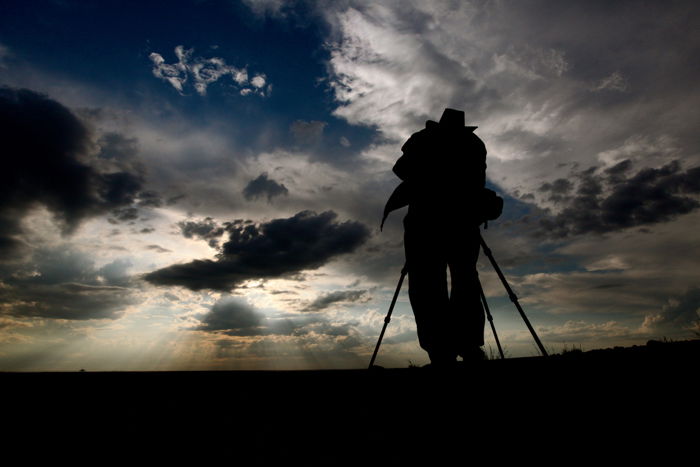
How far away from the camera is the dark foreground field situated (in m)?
1.64

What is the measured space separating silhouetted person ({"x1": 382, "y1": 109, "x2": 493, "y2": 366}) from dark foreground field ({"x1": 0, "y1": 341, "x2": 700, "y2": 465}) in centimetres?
218

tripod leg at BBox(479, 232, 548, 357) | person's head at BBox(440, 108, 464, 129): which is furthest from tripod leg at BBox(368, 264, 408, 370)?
person's head at BBox(440, 108, 464, 129)

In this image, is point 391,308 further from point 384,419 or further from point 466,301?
point 384,419

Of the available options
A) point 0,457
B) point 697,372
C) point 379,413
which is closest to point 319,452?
point 379,413

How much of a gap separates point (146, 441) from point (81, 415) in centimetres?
75

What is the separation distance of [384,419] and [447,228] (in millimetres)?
3624

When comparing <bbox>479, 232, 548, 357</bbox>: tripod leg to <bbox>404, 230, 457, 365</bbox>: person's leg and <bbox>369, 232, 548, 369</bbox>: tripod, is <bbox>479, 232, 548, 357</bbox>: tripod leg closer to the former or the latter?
<bbox>369, 232, 548, 369</bbox>: tripod

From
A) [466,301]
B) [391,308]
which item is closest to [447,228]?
[466,301]

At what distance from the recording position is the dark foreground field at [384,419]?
64.5 inches

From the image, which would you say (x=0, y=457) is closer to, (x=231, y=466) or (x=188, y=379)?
(x=231, y=466)

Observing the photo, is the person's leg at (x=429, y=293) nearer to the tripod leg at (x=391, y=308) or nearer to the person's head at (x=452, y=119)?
the tripod leg at (x=391, y=308)

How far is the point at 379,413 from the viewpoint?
2.23 m

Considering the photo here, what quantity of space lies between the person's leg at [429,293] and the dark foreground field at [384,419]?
1.91 m

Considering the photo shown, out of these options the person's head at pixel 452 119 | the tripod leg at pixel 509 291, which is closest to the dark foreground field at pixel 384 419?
the tripod leg at pixel 509 291
